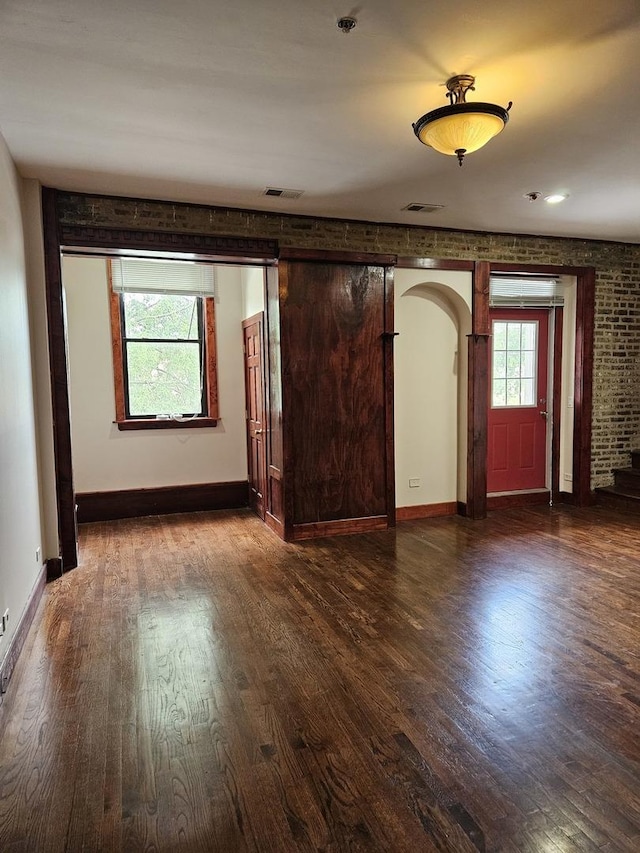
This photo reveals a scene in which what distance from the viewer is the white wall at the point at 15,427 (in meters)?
2.77

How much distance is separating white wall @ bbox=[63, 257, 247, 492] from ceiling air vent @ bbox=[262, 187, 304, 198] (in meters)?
2.11

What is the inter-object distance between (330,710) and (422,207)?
3879 millimetres

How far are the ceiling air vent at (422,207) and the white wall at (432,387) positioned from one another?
0.76 m

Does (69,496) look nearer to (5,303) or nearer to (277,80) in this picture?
(5,303)

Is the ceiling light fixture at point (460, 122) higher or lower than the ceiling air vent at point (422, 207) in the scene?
lower

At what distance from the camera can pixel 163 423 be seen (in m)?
6.00

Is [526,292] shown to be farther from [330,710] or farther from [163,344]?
[330,710]

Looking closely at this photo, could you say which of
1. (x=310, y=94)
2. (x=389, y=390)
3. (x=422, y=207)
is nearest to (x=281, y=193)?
(x=422, y=207)

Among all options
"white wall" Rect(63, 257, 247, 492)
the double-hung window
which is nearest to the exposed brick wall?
the double-hung window

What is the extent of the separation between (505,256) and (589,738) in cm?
458

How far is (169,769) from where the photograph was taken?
1.96 metres

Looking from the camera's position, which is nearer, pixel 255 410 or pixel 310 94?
pixel 310 94

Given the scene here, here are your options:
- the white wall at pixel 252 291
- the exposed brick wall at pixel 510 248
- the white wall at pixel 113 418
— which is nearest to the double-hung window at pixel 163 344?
the white wall at pixel 113 418

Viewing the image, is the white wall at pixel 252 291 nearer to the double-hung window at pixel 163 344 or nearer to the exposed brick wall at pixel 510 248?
the double-hung window at pixel 163 344
